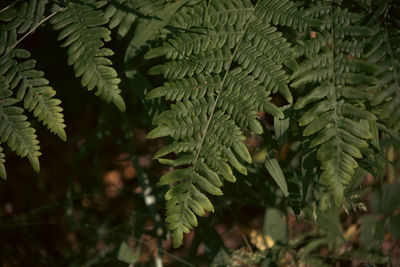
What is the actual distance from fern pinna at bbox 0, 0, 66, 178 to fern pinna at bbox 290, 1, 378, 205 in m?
0.72

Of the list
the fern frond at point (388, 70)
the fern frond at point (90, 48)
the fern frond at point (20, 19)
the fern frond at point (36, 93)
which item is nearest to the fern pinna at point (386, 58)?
the fern frond at point (388, 70)

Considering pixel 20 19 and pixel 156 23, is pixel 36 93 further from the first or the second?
pixel 156 23

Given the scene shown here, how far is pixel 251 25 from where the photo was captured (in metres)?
1.15

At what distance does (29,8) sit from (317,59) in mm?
950

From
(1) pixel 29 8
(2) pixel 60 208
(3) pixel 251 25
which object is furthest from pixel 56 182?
(3) pixel 251 25

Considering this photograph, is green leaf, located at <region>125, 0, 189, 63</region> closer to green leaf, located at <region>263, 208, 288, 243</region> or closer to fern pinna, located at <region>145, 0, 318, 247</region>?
fern pinna, located at <region>145, 0, 318, 247</region>

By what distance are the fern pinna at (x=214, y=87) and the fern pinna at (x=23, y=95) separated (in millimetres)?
319

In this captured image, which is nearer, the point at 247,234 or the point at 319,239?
the point at 319,239

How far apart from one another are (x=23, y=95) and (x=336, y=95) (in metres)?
0.92

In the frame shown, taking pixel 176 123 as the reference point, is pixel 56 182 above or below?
below

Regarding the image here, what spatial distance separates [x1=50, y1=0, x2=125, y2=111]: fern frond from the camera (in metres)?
1.08

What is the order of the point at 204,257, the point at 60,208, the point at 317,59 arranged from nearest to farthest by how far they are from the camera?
the point at 317,59, the point at 204,257, the point at 60,208

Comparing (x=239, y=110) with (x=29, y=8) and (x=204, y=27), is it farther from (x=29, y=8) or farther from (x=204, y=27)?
(x=29, y=8)

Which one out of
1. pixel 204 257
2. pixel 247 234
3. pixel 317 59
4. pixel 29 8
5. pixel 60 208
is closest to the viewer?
pixel 317 59
